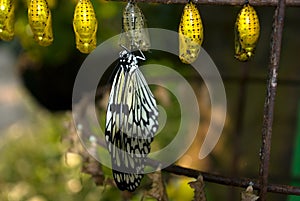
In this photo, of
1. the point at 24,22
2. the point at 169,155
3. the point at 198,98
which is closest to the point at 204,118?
the point at 198,98

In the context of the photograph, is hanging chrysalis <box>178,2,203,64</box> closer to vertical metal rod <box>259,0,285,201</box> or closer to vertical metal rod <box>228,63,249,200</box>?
vertical metal rod <box>259,0,285,201</box>

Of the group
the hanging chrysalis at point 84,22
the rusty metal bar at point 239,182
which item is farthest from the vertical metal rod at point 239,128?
the hanging chrysalis at point 84,22

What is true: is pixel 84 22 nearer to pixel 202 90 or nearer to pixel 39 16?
pixel 39 16

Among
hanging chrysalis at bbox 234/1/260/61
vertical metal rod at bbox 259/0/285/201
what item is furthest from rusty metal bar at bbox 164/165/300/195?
hanging chrysalis at bbox 234/1/260/61

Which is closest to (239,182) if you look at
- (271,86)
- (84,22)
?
(271,86)

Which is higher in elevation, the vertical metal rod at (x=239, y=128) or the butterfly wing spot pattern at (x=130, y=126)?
the butterfly wing spot pattern at (x=130, y=126)

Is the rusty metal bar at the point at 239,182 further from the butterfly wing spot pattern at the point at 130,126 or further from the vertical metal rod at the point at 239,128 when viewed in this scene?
the vertical metal rod at the point at 239,128
